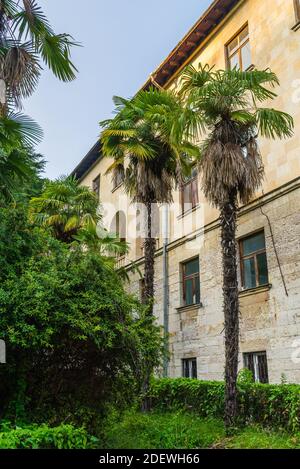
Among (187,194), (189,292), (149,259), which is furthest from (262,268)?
(187,194)

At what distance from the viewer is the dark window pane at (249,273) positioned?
14.0 m

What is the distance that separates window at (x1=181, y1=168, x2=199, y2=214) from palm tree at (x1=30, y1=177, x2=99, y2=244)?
405 centimetres

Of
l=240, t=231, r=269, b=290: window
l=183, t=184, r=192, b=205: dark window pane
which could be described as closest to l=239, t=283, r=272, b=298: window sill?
l=240, t=231, r=269, b=290: window

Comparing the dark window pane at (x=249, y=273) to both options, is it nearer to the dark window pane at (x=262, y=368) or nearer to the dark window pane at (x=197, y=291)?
the dark window pane at (x=262, y=368)

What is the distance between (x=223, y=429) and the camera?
32.9 ft

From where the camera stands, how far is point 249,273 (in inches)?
559

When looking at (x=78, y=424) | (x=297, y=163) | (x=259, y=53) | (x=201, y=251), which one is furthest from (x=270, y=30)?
(x=78, y=424)

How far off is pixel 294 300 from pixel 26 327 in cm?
773

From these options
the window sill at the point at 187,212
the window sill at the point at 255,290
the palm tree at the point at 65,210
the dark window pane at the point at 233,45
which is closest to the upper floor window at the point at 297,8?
the dark window pane at the point at 233,45

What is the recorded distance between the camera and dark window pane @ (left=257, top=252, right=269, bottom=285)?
13476mm

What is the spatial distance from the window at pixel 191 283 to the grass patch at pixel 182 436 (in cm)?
626

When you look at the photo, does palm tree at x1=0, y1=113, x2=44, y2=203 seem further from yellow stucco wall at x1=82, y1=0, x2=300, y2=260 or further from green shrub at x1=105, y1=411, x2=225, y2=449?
yellow stucco wall at x1=82, y1=0, x2=300, y2=260

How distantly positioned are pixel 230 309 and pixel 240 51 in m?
11.0

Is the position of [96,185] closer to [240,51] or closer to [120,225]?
[120,225]
